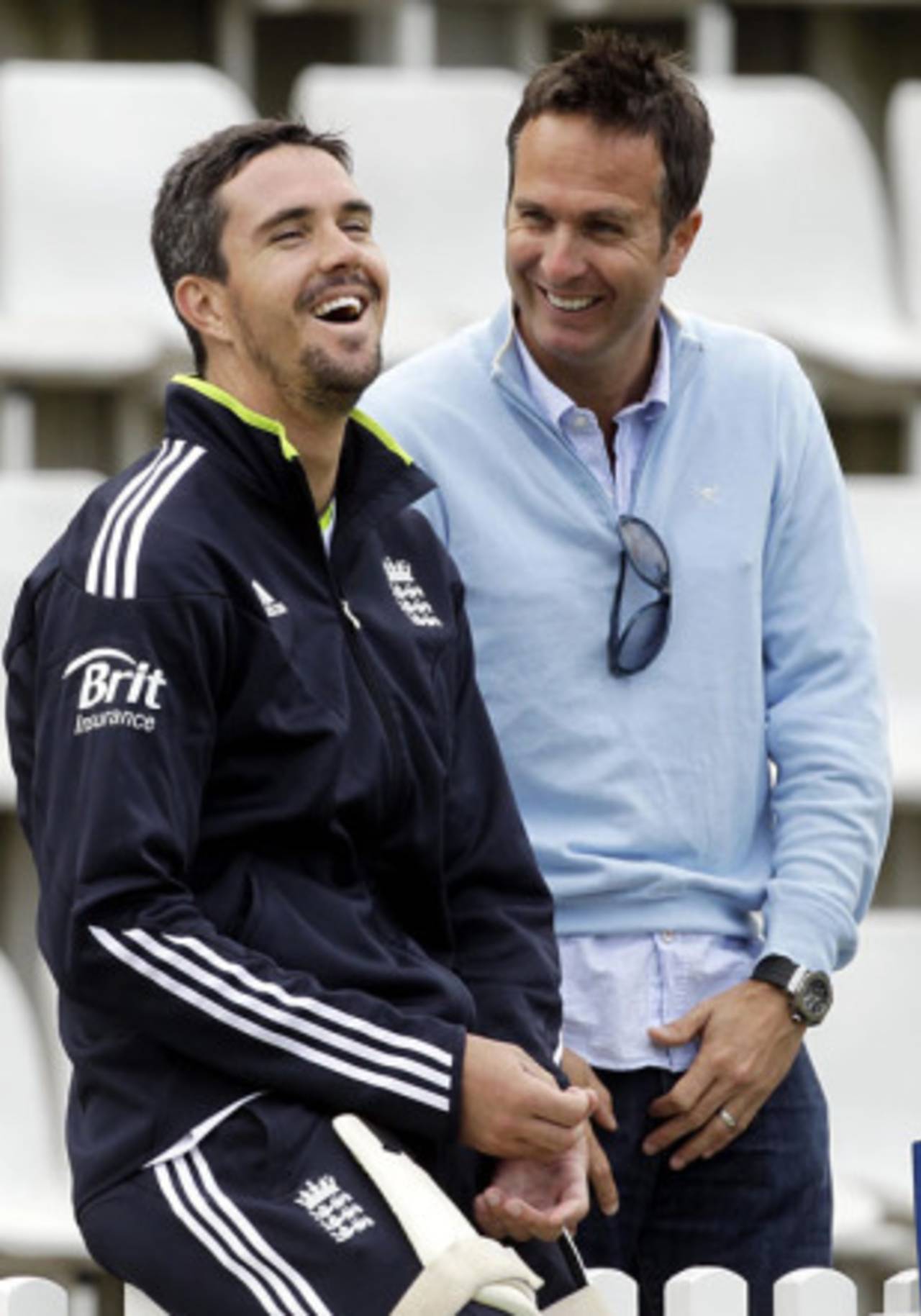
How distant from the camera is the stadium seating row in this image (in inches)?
182

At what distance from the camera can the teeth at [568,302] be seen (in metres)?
2.67

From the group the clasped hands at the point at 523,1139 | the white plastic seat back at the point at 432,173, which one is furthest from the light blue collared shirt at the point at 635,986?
the white plastic seat back at the point at 432,173

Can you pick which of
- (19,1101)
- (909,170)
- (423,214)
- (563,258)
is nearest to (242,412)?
(563,258)

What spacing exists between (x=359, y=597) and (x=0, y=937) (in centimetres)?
230

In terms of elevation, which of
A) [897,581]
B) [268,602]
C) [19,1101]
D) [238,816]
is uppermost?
[268,602]

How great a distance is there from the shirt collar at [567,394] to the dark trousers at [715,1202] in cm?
53

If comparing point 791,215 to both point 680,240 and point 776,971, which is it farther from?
point 776,971

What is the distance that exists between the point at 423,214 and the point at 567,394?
7.38ft

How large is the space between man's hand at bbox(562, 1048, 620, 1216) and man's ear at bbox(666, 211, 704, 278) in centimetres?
65

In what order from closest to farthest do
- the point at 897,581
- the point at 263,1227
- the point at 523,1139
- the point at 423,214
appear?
the point at 263,1227, the point at 523,1139, the point at 897,581, the point at 423,214

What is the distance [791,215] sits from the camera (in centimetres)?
504

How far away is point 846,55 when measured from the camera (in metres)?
5.52

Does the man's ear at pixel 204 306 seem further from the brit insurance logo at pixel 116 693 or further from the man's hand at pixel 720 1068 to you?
the man's hand at pixel 720 1068

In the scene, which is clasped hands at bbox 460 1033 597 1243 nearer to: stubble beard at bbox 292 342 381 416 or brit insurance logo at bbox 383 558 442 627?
brit insurance logo at bbox 383 558 442 627
